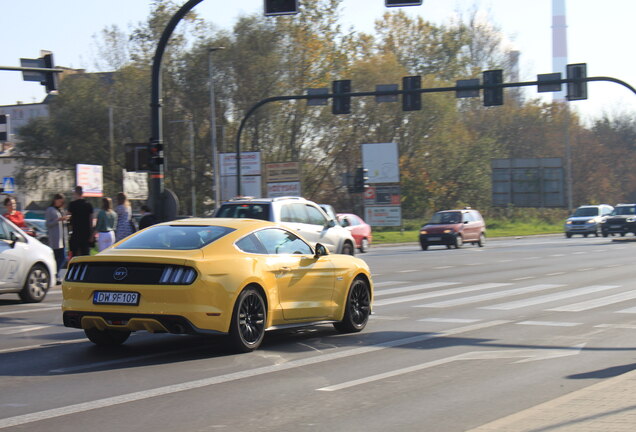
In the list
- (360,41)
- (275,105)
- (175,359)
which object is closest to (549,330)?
(175,359)

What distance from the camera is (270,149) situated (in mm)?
55375

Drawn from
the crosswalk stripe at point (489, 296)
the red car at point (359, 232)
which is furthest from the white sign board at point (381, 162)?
the crosswalk stripe at point (489, 296)

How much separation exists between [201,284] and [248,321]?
2.93 feet

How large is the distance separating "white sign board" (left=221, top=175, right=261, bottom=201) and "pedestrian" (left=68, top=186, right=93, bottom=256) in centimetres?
2562

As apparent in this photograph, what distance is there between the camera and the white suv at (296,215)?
20875 millimetres

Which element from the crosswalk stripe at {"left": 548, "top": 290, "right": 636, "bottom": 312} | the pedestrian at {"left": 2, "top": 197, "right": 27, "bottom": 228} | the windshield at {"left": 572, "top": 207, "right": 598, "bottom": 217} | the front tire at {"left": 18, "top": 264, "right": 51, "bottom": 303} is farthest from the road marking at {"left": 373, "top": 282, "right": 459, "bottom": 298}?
the windshield at {"left": 572, "top": 207, "right": 598, "bottom": 217}

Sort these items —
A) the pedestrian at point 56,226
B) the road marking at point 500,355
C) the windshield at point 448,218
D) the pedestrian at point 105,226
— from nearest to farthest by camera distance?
1. the road marking at point 500,355
2. the pedestrian at point 56,226
3. the pedestrian at point 105,226
4. the windshield at point 448,218

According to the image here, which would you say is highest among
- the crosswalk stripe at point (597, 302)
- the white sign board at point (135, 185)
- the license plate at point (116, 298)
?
the white sign board at point (135, 185)

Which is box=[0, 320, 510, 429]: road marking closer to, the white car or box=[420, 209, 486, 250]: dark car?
the white car

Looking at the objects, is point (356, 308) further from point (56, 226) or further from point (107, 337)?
point (56, 226)

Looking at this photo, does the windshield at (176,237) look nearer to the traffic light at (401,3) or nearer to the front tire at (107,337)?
the front tire at (107,337)

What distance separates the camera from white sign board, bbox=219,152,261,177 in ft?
146

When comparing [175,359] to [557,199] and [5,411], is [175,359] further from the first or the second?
[557,199]

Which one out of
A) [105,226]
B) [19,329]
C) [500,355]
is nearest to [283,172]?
[105,226]
